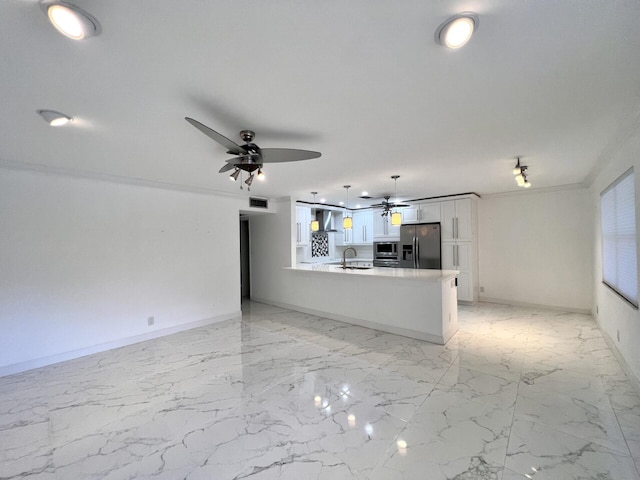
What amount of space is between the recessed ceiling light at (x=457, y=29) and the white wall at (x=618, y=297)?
224cm

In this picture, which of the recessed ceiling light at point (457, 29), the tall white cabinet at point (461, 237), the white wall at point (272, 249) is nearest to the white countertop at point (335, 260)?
the white wall at point (272, 249)

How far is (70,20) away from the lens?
3.83 ft

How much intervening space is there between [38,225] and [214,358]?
2.69 meters

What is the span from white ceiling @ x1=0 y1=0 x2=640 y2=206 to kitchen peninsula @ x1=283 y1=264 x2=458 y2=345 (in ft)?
5.96

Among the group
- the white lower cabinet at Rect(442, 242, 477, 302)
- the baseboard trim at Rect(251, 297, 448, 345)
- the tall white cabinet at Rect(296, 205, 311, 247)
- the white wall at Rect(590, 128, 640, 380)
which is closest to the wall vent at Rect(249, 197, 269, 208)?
the tall white cabinet at Rect(296, 205, 311, 247)

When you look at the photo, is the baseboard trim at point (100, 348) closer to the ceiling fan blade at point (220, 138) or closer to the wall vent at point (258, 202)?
the wall vent at point (258, 202)

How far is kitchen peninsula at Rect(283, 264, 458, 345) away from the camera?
3.75 meters

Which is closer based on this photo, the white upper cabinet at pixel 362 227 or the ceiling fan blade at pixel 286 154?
the ceiling fan blade at pixel 286 154

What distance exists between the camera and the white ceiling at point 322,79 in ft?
4.01

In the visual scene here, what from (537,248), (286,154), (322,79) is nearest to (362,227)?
(537,248)

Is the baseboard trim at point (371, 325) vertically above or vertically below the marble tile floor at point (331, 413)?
above

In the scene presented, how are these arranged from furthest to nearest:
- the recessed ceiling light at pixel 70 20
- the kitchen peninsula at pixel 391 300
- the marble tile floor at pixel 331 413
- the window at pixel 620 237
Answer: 1. the kitchen peninsula at pixel 391 300
2. the window at pixel 620 237
3. the marble tile floor at pixel 331 413
4. the recessed ceiling light at pixel 70 20

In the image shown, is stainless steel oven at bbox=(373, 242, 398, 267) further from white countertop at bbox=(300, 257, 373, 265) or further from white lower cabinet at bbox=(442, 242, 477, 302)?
white lower cabinet at bbox=(442, 242, 477, 302)

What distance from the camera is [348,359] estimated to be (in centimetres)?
326
